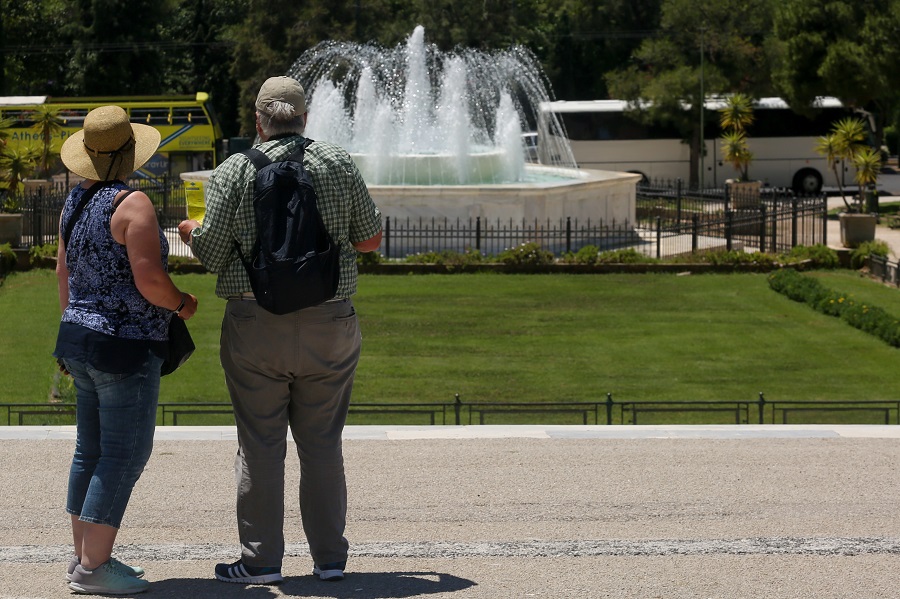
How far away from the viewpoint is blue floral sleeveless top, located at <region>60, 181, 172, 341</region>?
4582mm

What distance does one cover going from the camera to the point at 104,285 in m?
4.60

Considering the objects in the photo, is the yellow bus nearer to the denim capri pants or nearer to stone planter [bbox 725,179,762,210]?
stone planter [bbox 725,179,762,210]

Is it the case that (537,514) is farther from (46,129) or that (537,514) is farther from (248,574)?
(46,129)

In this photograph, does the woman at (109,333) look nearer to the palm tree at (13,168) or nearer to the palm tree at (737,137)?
the palm tree at (13,168)

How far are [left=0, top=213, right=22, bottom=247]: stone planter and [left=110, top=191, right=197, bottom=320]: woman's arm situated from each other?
18.0 meters

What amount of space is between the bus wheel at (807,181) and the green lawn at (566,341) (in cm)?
2005

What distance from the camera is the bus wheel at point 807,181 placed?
3991cm

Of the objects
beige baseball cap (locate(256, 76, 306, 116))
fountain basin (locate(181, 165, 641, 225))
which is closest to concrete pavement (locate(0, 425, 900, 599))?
beige baseball cap (locate(256, 76, 306, 116))

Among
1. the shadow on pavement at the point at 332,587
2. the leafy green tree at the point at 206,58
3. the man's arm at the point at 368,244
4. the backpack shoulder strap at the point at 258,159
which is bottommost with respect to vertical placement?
the shadow on pavement at the point at 332,587

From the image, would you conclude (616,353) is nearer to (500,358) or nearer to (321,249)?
(500,358)

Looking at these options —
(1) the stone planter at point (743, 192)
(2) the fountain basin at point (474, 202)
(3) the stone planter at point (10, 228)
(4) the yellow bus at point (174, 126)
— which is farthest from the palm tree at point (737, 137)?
(3) the stone planter at point (10, 228)

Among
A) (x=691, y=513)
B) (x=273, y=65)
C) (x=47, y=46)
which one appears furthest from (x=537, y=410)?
(x=47, y=46)

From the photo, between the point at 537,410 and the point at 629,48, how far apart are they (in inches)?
1774

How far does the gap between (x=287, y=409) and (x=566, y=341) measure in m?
10.8
